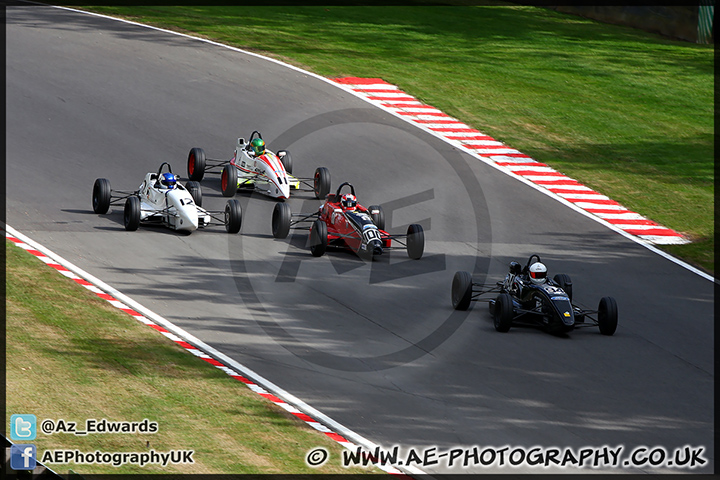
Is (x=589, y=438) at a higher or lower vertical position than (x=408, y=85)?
lower

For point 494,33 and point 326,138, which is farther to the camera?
point 494,33

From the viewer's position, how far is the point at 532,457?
1154 cm

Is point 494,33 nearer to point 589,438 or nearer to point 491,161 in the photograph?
point 491,161

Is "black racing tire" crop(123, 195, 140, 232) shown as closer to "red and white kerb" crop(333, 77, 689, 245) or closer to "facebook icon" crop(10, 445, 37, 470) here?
"red and white kerb" crop(333, 77, 689, 245)

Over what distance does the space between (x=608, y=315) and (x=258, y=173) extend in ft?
30.9

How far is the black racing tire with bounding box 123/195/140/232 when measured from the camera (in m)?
18.8

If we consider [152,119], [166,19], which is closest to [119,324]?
[152,119]

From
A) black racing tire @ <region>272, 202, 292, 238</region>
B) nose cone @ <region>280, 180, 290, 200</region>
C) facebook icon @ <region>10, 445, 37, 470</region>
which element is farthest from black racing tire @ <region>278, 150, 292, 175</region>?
facebook icon @ <region>10, 445, 37, 470</region>

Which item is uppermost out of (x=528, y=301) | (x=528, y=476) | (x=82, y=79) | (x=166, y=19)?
(x=166, y=19)

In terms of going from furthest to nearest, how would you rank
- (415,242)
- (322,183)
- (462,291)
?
1. (322,183)
2. (415,242)
3. (462,291)

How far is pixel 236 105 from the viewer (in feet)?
88.7

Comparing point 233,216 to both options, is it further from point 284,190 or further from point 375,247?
point 375,247

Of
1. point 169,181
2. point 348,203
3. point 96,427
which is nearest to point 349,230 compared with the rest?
point 348,203

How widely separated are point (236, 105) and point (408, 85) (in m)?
6.15
